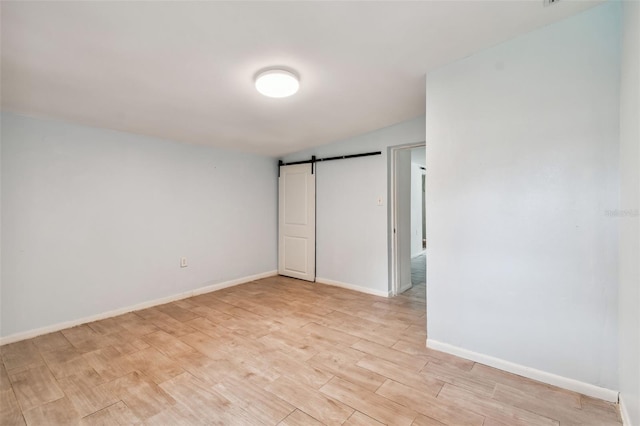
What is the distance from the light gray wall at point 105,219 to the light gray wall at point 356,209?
1.36 metres

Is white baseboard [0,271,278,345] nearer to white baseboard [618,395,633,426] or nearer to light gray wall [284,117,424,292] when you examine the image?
light gray wall [284,117,424,292]

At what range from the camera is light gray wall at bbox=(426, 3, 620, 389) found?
67.9 inches

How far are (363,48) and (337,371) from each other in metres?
2.38

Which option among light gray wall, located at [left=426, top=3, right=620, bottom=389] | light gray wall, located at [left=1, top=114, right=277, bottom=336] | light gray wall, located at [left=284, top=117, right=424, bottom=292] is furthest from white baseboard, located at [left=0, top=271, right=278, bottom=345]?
light gray wall, located at [left=426, top=3, right=620, bottom=389]

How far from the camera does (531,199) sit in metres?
1.94

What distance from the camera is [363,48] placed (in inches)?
78.0

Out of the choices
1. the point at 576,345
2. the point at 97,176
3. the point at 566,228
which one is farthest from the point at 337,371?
the point at 97,176

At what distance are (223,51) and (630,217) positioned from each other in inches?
104

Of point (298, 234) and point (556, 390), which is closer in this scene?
point (556, 390)

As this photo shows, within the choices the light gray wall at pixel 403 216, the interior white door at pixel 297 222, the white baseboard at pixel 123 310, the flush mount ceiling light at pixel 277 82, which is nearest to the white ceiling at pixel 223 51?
the flush mount ceiling light at pixel 277 82

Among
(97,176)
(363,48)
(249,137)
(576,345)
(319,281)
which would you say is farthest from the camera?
(319,281)

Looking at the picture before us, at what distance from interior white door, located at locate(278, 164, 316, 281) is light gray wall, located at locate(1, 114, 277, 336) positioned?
77cm

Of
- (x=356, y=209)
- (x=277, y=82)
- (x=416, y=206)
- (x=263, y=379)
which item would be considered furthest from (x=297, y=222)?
(x=416, y=206)

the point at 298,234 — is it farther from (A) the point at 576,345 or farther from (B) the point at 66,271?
(A) the point at 576,345
